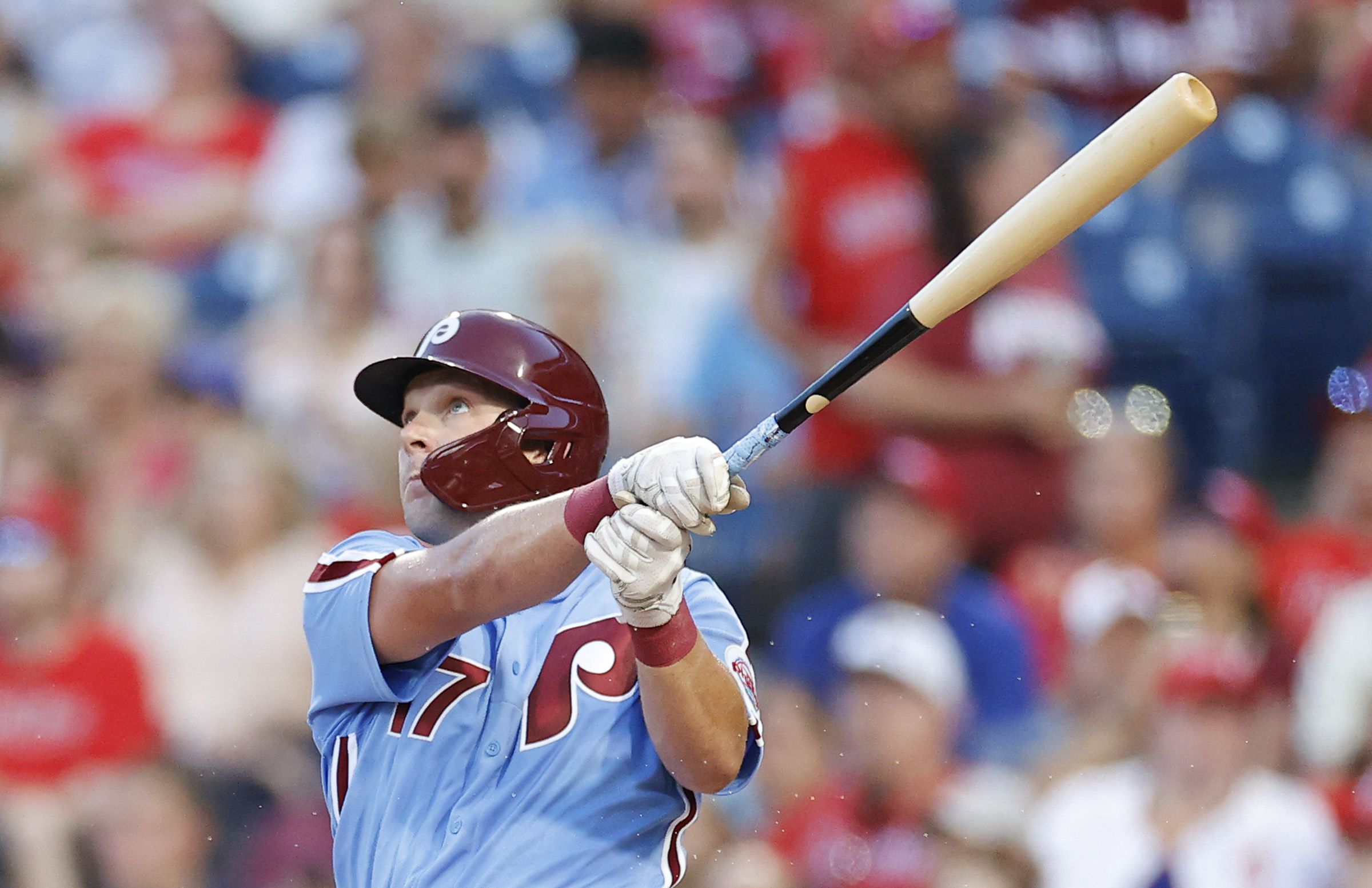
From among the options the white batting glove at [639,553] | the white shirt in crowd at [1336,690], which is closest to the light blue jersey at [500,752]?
the white batting glove at [639,553]

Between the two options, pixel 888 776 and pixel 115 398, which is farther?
pixel 115 398

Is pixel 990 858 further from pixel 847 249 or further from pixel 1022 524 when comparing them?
pixel 847 249

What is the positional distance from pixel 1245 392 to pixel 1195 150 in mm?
1083

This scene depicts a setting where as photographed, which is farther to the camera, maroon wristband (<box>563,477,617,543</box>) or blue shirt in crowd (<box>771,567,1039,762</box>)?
blue shirt in crowd (<box>771,567,1039,762</box>)

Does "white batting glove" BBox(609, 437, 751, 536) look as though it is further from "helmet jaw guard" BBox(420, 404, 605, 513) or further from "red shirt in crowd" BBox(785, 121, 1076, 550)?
"red shirt in crowd" BBox(785, 121, 1076, 550)

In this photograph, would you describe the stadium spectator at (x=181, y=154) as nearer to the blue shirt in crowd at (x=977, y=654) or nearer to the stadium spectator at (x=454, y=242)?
the stadium spectator at (x=454, y=242)

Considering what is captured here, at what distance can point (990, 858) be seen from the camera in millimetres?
5422

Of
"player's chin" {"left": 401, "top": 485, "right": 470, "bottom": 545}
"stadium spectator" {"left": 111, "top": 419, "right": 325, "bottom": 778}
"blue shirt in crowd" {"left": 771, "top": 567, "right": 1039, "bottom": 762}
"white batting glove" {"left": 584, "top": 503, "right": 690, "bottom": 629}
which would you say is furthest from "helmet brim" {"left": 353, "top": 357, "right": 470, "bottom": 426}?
"stadium spectator" {"left": 111, "top": 419, "right": 325, "bottom": 778}

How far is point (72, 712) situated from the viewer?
6168 mm

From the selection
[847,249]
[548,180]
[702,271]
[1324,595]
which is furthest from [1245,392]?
[548,180]

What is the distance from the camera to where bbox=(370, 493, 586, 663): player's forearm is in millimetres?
2514

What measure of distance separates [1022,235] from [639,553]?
765mm

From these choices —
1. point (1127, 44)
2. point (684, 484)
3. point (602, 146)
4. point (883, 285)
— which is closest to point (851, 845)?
point (883, 285)

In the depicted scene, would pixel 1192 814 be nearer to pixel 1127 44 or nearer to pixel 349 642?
pixel 1127 44
